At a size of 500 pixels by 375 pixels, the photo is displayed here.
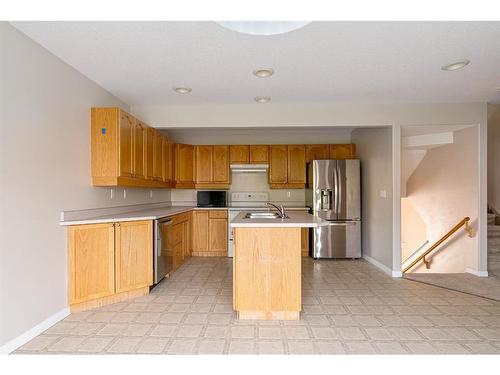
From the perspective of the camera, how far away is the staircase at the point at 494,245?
4.02 meters

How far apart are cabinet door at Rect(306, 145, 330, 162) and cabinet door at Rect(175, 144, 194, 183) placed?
2.15 meters

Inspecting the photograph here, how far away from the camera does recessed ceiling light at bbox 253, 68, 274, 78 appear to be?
9.04 ft

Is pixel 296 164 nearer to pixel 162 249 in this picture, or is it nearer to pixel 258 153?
pixel 258 153

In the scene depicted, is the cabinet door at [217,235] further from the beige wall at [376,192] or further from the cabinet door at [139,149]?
the beige wall at [376,192]

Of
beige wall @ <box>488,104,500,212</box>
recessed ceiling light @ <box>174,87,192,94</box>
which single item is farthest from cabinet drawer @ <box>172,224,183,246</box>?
beige wall @ <box>488,104,500,212</box>

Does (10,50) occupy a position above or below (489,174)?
Answer: above

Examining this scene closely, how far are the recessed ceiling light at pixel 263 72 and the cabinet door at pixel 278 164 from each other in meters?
2.41

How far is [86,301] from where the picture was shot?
2.70 m

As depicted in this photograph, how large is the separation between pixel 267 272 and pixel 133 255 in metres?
1.50

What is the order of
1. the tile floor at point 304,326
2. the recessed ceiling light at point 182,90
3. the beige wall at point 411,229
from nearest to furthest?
the tile floor at point 304,326 < the recessed ceiling light at point 182,90 < the beige wall at point 411,229

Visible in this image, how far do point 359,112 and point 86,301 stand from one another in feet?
12.9

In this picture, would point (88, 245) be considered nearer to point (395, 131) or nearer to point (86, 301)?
point (86, 301)

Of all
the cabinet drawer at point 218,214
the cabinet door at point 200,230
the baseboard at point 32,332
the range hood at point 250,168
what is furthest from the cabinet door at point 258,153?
the baseboard at point 32,332

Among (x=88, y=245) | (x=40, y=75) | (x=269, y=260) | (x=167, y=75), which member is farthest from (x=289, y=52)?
(x=88, y=245)
